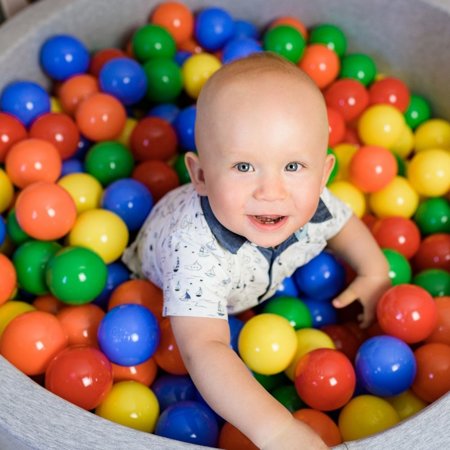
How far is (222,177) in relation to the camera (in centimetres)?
95

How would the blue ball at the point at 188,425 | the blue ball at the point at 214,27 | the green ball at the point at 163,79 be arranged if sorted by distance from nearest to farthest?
the blue ball at the point at 188,425
the green ball at the point at 163,79
the blue ball at the point at 214,27

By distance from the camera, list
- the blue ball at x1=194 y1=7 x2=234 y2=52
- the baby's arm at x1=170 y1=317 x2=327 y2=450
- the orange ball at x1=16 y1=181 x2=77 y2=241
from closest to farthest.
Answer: the baby's arm at x1=170 y1=317 x2=327 y2=450 < the orange ball at x1=16 y1=181 x2=77 y2=241 < the blue ball at x1=194 y1=7 x2=234 y2=52

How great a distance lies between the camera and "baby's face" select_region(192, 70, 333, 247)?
3.00ft

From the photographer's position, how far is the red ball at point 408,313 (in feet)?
3.73

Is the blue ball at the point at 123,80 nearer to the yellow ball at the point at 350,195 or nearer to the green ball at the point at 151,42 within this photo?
the green ball at the point at 151,42

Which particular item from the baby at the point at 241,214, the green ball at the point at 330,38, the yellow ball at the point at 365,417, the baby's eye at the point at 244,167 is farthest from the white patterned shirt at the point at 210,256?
the green ball at the point at 330,38

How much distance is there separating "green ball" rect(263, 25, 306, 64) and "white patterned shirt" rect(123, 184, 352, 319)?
1.73 feet

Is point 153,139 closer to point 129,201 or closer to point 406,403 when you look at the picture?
point 129,201

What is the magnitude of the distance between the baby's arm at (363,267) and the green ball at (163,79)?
22.8 inches

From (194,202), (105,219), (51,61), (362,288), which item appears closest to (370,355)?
(362,288)

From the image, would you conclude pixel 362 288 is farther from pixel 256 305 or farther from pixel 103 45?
pixel 103 45

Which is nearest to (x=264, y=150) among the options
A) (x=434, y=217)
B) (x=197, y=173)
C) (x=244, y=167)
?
(x=244, y=167)

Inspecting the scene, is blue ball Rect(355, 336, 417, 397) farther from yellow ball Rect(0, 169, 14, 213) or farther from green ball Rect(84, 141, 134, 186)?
yellow ball Rect(0, 169, 14, 213)

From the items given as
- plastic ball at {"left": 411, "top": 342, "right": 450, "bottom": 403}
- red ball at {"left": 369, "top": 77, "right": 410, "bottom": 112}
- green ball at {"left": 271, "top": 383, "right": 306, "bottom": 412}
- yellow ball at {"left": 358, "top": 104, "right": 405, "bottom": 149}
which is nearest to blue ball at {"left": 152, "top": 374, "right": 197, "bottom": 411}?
green ball at {"left": 271, "top": 383, "right": 306, "bottom": 412}
